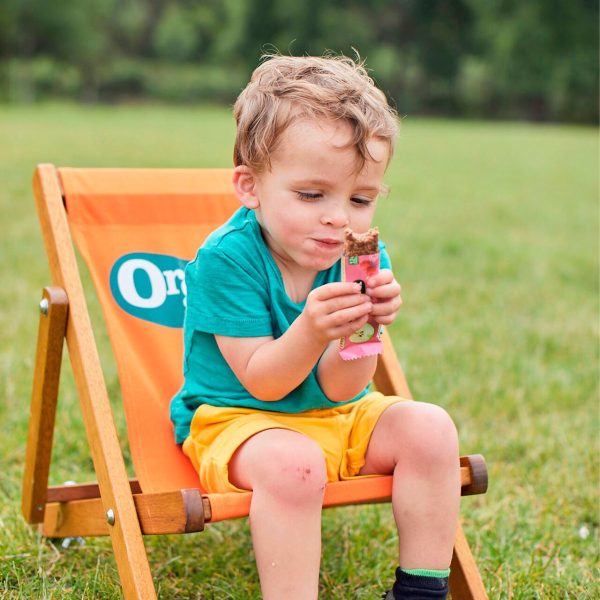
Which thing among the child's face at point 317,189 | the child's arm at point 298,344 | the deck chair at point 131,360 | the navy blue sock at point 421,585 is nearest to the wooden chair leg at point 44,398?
the deck chair at point 131,360

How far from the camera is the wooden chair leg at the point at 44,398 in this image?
224cm

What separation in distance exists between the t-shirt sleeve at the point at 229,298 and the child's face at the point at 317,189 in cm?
11

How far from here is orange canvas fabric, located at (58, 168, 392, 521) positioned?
2377mm

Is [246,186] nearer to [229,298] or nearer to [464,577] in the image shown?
[229,298]

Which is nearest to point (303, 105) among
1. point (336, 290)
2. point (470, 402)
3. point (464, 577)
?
point (336, 290)

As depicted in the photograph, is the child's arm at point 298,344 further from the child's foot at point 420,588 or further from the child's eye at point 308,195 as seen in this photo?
the child's foot at point 420,588

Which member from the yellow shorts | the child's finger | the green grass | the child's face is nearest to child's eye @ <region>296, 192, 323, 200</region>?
the child's face

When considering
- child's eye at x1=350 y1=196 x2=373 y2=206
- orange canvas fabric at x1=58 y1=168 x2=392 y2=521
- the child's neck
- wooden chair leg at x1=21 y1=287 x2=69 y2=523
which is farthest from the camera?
orange canvas fabric at x1=58 y1=168 x2=392 y2=521

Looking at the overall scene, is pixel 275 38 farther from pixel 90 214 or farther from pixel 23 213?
pixel 90 214

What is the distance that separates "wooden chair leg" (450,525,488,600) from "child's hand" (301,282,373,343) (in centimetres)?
69

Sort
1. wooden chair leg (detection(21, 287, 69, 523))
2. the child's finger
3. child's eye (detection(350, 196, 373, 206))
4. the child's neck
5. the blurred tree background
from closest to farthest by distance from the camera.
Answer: the child's finger < child's eye (detection(350, 196, 373, 206)) < the child's neck < wooden chair leg (detection(21, 287, 69, 523)) < the blurred tree background

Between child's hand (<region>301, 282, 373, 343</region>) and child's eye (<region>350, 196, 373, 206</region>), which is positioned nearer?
child's hand (<region>301, 282, 373, 343</region>)

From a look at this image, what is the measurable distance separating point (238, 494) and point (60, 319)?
717 mm

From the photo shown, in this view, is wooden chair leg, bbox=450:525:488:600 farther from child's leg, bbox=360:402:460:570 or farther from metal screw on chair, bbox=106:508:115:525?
metal screw on chair, bbox=106:508:115:525
